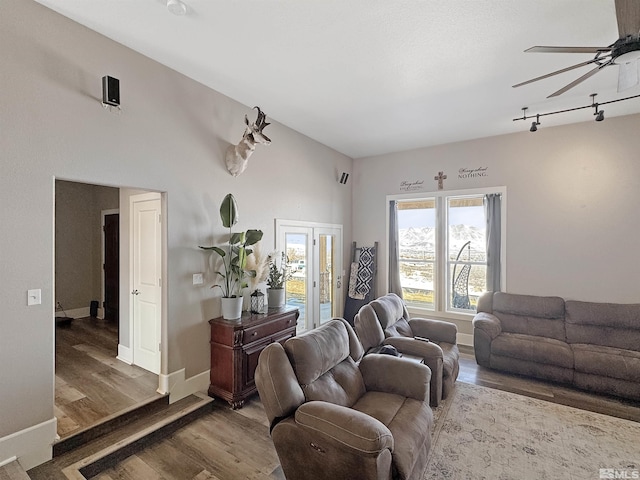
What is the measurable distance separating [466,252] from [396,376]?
3.43m

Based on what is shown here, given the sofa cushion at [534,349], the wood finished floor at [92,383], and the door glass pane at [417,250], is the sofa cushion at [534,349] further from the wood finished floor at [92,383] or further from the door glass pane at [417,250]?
the wood finished floor at [92,383]

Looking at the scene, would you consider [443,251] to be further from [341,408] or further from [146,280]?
[146,280]

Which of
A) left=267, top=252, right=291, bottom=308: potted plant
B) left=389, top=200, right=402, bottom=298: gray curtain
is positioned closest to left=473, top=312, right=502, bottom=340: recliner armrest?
left=389, top=200, right=402, bottom=298: gray curtain

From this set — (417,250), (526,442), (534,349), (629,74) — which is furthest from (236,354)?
(629,74)

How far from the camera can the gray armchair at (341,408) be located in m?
1.66

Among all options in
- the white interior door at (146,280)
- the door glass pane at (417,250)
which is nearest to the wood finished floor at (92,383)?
the white interior door at (146,280)

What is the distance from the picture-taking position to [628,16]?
1728 millimetres

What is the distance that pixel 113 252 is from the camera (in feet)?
18.7

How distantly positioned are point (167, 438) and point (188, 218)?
208 cm

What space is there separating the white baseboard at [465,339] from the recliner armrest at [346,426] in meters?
3.93

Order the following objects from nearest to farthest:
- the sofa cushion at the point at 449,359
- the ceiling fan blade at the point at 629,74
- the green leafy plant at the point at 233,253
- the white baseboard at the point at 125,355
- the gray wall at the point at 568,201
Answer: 1. the ceiling fan blade at the point at 629,74
2. the sofa cushion at the point at 449,359
3. the green leafy plant at the point at 233,253
4. the white baseboard at the point at 125,355
5. the gray wall at the point at 568,201

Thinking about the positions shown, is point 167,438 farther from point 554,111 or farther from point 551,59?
point 554,111

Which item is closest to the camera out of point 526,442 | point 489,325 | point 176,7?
Result: point 176,7

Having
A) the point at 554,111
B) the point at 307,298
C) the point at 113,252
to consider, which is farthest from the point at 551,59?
the point at 113,252
